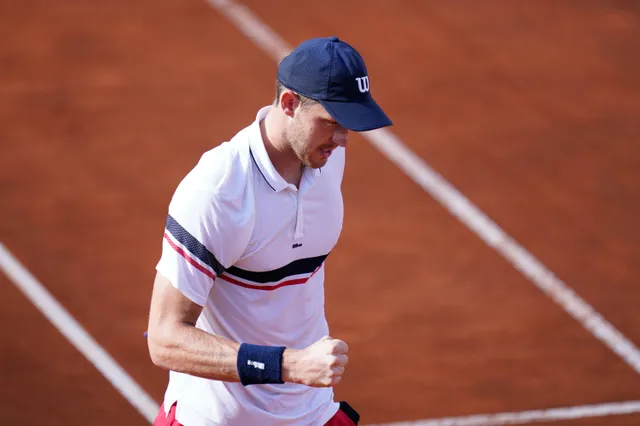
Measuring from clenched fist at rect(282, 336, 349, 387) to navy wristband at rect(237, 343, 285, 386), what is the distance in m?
0.04

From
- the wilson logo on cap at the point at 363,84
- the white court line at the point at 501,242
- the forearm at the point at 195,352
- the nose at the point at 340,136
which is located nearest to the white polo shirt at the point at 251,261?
the forearm at the point at 195,352

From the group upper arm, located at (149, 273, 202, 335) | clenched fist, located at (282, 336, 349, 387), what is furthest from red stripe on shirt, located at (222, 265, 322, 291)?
clenched fist, located at (282, 336, 349, 387)

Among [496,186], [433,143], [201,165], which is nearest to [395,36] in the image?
[433,143]

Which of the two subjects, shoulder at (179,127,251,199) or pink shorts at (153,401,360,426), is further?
pink shorts at (153,401,360,426)

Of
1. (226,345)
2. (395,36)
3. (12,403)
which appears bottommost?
(12,403)

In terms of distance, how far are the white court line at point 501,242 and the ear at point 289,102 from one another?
4930mm

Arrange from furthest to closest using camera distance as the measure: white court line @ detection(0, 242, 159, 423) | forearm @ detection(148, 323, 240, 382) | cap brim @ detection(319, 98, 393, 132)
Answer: white court line @ detection(0, 242, 159, 423) < cap brim @ detection(319, 98, 393, 132) < forearm @ detection(148, 323, 240, 382)

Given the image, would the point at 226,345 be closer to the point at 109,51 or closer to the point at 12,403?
the point at 12,403

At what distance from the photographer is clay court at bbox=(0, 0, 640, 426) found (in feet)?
27.4

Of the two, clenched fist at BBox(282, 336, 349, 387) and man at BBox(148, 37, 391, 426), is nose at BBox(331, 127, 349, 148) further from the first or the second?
clenched fist at BBox(282, 336, 349, 387)

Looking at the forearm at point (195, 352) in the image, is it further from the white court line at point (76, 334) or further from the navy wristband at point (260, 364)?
the white court line at point (76, 334)

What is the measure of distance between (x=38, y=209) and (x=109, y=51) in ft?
10.1

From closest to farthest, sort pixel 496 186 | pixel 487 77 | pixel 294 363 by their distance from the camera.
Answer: pixel 294 363, pixel 496 186, pixel 487 77

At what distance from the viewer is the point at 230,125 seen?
11352 millimetres
